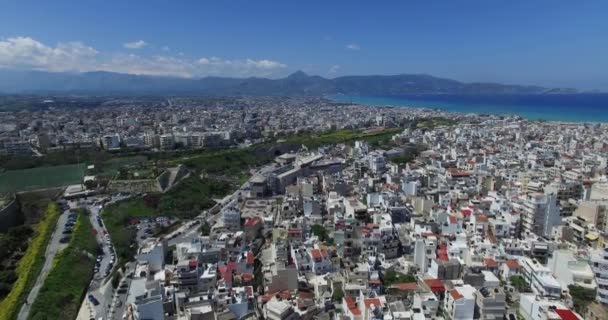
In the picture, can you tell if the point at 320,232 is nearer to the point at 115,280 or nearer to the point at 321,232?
the point at 321,232

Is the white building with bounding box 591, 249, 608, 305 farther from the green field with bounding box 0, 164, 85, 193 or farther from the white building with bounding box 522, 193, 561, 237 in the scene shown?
the green field with bounding box 0, 164, 85, 193

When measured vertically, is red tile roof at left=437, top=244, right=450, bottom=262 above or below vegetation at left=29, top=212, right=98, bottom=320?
above

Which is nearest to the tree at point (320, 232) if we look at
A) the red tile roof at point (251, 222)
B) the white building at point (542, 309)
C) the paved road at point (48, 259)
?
the red tile roof at point (251, 222)

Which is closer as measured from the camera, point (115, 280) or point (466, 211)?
point (115, 280)

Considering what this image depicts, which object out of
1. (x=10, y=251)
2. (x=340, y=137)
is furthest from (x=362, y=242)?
(x=340, y=137)

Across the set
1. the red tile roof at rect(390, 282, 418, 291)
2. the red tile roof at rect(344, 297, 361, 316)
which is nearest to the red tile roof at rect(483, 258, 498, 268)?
the red tile roof at rect(390, 282, 418, 291)

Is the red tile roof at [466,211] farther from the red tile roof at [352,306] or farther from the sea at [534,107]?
the sea at [534,107]
